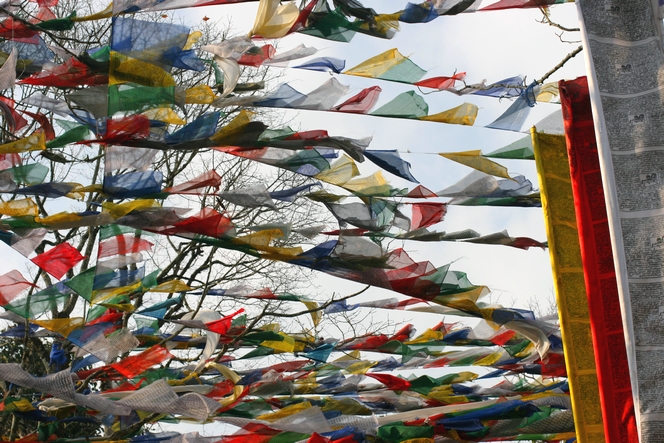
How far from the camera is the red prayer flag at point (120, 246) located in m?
4.21

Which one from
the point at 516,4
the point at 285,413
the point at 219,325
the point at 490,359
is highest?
the point at 516,4

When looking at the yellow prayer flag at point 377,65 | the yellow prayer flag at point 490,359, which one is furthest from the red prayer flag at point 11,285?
the yellow prayer flag at point 490,359

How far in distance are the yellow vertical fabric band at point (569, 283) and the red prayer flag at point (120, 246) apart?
2311 mm

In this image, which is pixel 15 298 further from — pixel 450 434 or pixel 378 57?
pixel 450 434

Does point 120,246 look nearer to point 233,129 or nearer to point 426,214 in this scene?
point 233,129

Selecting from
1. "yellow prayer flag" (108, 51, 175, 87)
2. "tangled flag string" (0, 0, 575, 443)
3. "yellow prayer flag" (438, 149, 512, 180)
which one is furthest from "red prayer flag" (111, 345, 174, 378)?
"yellow prayer flag" (438, 149, 512, 180)

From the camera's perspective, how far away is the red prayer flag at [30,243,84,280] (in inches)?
179

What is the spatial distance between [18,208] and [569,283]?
3119 mm

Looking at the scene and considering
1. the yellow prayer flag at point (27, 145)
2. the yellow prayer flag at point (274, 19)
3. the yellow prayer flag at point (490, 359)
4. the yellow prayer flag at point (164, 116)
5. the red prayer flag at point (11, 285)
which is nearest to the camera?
the yellow prayer flag at point (164, 116)

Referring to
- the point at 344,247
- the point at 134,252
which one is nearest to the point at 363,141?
the point at 344,247

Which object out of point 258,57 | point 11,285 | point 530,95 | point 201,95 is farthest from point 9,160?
point 530,95

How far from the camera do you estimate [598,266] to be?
4086 millimetres

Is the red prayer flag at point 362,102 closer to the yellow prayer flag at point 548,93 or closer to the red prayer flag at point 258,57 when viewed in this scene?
the red prayer flag at point 258,57

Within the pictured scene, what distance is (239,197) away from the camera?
14.1ft
